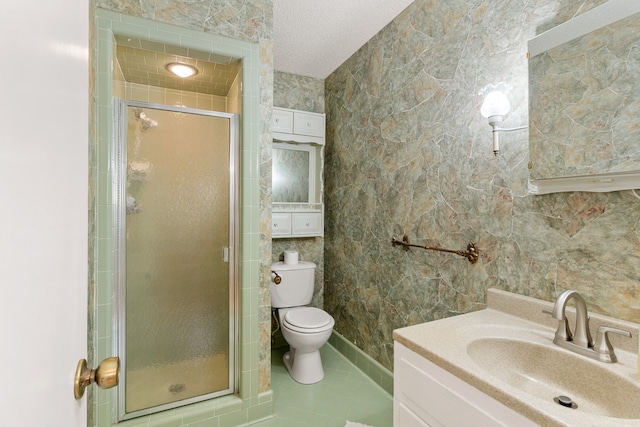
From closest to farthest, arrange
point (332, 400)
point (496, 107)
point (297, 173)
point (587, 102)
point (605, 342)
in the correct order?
point (605, 342), point (587, 102), point (496, 107), point (332, 400), point (297, 173)

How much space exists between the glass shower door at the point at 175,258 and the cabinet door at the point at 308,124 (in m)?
0.95

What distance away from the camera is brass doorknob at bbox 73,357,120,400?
51 cm

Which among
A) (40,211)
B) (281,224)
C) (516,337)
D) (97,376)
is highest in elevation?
(40,211)

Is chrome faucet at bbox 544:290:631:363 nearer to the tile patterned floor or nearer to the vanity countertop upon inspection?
the vanity countertop

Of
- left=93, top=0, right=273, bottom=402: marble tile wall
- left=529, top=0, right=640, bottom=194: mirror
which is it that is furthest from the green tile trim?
left=529, top=0, right=640, bottom=194: mirror

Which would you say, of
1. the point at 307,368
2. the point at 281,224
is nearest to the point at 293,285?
the point at 281,224

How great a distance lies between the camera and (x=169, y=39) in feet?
5.67

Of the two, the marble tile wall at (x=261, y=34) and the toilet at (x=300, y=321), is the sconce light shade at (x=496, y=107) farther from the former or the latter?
the toilet at (x=300, y=321)

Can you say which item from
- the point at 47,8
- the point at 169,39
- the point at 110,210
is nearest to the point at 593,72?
the point at 47,8

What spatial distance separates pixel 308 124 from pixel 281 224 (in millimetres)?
954

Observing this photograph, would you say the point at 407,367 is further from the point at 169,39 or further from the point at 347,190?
the point at 169,39

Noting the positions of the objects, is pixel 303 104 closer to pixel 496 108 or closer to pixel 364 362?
pixel 496 108

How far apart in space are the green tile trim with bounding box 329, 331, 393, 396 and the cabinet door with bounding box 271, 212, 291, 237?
3.42 feet

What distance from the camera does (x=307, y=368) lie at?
2279 millimetres
